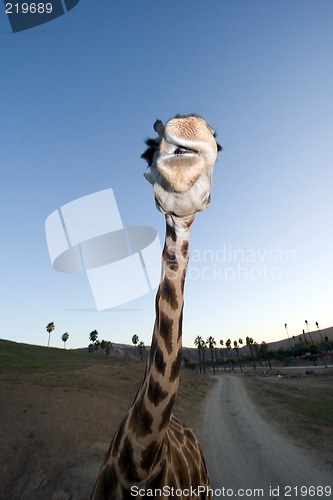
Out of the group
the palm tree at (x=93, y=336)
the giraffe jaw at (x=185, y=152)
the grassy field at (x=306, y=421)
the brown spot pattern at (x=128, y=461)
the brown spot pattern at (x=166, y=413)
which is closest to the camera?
the giraffe jaw at (x=185, y=152)

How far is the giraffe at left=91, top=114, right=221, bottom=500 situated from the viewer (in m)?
2.00

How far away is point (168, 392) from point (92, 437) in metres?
11.4

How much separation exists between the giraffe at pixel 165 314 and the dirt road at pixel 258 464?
230 inches

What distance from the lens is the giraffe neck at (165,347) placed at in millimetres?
2637

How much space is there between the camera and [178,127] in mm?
1936

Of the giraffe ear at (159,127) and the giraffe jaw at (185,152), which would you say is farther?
the giraffe ear at (159,127)

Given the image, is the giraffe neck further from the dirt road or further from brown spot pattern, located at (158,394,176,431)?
the dirt road

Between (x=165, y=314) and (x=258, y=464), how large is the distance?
399 inches

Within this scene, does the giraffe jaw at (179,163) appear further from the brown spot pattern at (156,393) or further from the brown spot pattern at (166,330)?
the brown spot pattern at (156,393)

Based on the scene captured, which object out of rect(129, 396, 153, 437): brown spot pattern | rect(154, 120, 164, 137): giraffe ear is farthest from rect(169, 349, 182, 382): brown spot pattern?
rect(154, 120, 164, 137): giraffe ear

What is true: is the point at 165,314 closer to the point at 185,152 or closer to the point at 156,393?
the point at 156,393

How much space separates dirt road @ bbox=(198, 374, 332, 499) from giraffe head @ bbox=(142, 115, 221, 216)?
8.97 metres

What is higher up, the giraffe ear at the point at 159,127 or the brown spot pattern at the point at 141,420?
the giraffe ear at the point at 159,127

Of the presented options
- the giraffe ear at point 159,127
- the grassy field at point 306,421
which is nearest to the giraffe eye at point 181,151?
the giraffe ear at point 159,127
